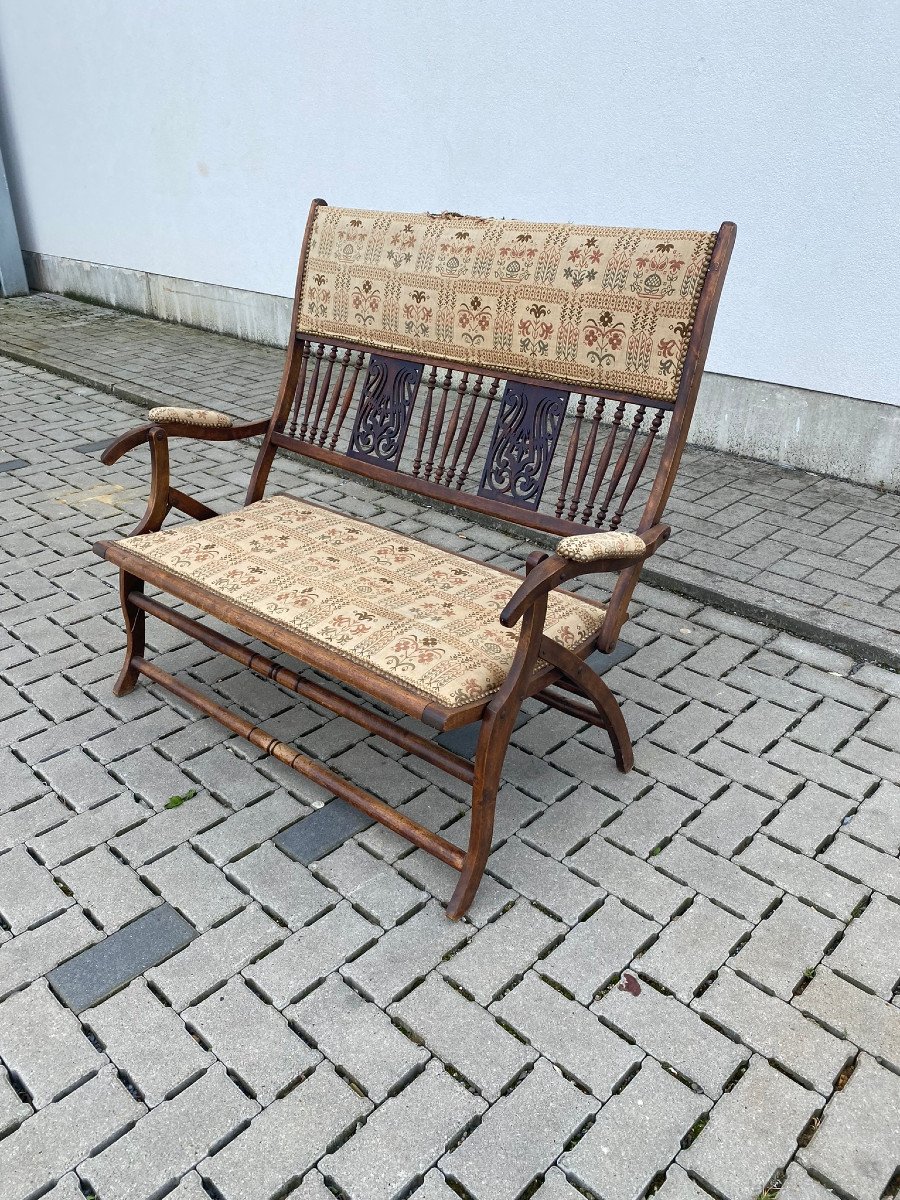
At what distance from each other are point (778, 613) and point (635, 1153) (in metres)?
2.25

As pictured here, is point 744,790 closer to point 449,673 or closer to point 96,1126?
point 449,673

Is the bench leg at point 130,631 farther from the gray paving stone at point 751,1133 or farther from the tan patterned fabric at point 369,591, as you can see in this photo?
the gray paving stone at point 751,1133

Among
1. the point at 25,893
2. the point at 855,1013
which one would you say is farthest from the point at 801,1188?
the point at 25,893

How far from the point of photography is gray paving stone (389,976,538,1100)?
1.92 metres

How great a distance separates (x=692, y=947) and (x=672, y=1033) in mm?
250

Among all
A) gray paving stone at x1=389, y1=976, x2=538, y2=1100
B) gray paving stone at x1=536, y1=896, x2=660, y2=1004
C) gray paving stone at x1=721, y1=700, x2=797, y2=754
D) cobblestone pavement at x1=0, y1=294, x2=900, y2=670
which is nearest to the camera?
gray paving stone at x1=389, y1=976, x2=538, y2=1100

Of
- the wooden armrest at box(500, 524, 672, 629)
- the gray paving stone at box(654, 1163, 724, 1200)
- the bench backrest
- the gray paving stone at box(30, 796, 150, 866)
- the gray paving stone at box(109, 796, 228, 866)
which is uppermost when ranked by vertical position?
the bench backrest

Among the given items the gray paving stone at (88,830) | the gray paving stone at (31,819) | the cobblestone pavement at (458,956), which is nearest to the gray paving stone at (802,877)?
the cobblestone pavement at (458,956)

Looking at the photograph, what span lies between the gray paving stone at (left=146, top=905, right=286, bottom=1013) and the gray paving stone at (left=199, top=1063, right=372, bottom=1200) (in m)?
0.34

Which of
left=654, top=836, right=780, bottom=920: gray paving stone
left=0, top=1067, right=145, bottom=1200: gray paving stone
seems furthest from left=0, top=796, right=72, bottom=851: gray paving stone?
left=654, top=836, right=780, bottom=920: gray paving stone

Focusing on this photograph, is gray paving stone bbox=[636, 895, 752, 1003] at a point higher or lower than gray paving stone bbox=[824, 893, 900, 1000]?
lower

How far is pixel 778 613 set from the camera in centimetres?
361

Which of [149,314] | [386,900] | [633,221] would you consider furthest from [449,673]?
[149,314]

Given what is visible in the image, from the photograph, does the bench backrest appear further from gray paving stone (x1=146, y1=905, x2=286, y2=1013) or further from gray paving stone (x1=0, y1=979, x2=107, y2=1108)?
gray paving stone (x1=0, y1=979, x2=107, y2=1108)
